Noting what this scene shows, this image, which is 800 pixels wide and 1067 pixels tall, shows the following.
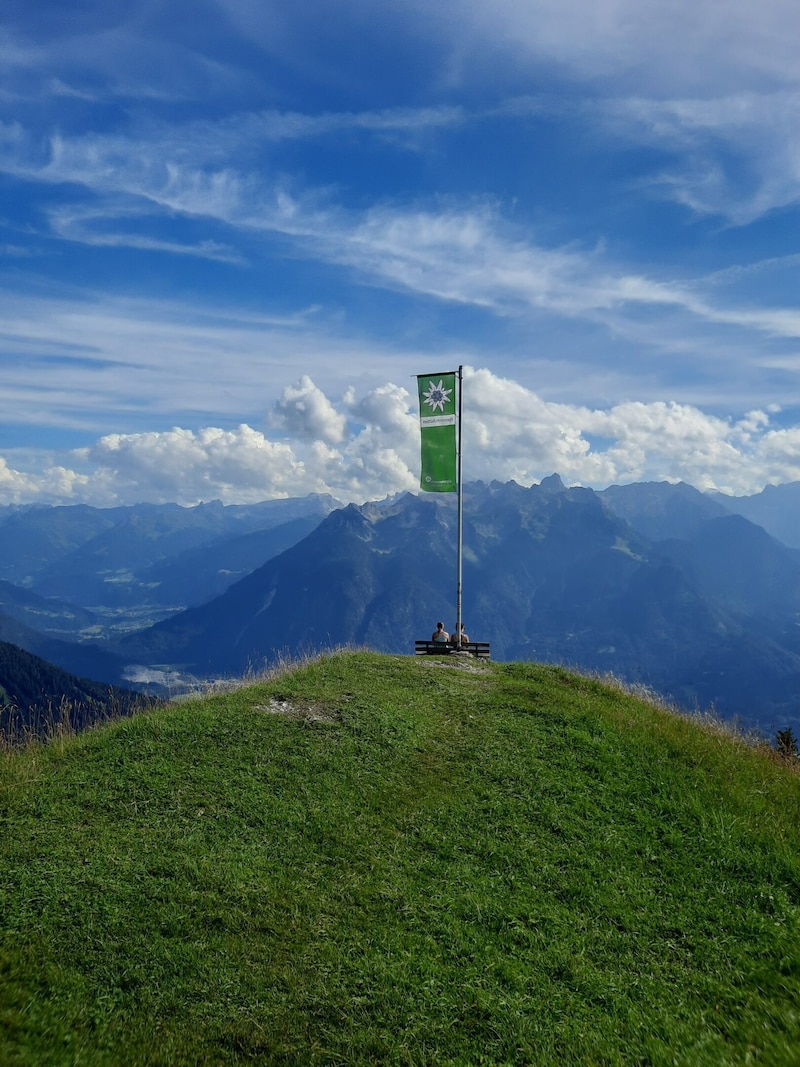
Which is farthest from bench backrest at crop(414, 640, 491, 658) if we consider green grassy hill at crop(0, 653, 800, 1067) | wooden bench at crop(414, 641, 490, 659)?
green grassy hill at crop(0, 653, 800, 1067)

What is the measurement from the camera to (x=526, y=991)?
8.07m

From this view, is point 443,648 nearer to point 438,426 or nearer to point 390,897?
point 438,426

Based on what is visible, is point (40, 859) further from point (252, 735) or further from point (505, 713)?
point (505, 713)

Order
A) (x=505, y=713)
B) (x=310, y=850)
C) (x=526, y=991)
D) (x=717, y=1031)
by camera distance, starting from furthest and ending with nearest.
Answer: (x=505, y=713), (x=310, y=850), (x=526, y=991), (x=717, y=1031)

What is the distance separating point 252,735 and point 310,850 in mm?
4493

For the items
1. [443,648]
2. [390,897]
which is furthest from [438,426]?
[390,897]

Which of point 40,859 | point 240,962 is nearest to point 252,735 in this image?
point 40,859

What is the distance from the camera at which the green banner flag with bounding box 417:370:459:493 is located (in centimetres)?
2812

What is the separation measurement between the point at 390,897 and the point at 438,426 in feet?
69.1

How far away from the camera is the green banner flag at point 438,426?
2812 centimetres

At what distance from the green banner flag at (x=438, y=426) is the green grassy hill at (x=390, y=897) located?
14.1m

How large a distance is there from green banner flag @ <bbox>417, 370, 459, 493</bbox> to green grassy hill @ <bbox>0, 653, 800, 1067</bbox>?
14114 millimetres

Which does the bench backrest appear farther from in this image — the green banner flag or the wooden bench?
the green banner flag

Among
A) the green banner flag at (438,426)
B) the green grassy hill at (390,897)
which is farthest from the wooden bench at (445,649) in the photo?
the green grassy hill at (390,897)
